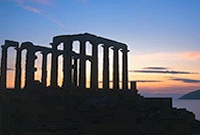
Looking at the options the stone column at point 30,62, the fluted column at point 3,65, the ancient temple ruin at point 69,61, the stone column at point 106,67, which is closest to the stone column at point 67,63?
the ancient temple ruin at point 69,61

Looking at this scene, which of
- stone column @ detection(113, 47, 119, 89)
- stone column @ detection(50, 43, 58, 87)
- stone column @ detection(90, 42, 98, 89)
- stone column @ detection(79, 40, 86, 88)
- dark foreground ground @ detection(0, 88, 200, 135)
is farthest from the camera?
stone column @ detection(113, 47, 119, 89)

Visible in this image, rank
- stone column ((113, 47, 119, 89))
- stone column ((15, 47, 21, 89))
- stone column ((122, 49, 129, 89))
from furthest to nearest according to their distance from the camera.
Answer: stone column ((122, 49, 129, 89))
stone column ((113, 47, 119, 89))
stone column ((15, 47, 21, 89))

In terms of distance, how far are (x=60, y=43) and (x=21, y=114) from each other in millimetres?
16757

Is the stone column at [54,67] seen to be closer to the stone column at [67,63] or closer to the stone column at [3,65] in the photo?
the stone column at [67,63]

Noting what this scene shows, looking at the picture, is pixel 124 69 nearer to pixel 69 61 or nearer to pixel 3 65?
pixel 69 61

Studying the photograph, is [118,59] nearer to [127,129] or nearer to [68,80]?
[68,80]

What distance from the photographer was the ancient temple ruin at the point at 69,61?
130 feet

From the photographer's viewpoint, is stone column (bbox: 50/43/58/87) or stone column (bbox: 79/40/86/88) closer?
stone column (bbox: 79/40/86/88)

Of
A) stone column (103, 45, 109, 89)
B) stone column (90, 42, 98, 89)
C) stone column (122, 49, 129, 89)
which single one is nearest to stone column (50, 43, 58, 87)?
stone column (90, 42, 98, 89)

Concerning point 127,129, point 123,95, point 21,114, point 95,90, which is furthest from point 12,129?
point 123,95

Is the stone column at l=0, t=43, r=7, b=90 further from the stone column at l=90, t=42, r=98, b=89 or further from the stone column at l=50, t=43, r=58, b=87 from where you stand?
the stone column at l=90, t=42, r=98, b=89

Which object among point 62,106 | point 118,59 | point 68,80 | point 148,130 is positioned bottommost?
point 148,130

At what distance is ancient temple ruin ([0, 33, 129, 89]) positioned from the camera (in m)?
39.7

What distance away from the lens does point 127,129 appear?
88.5 ft
